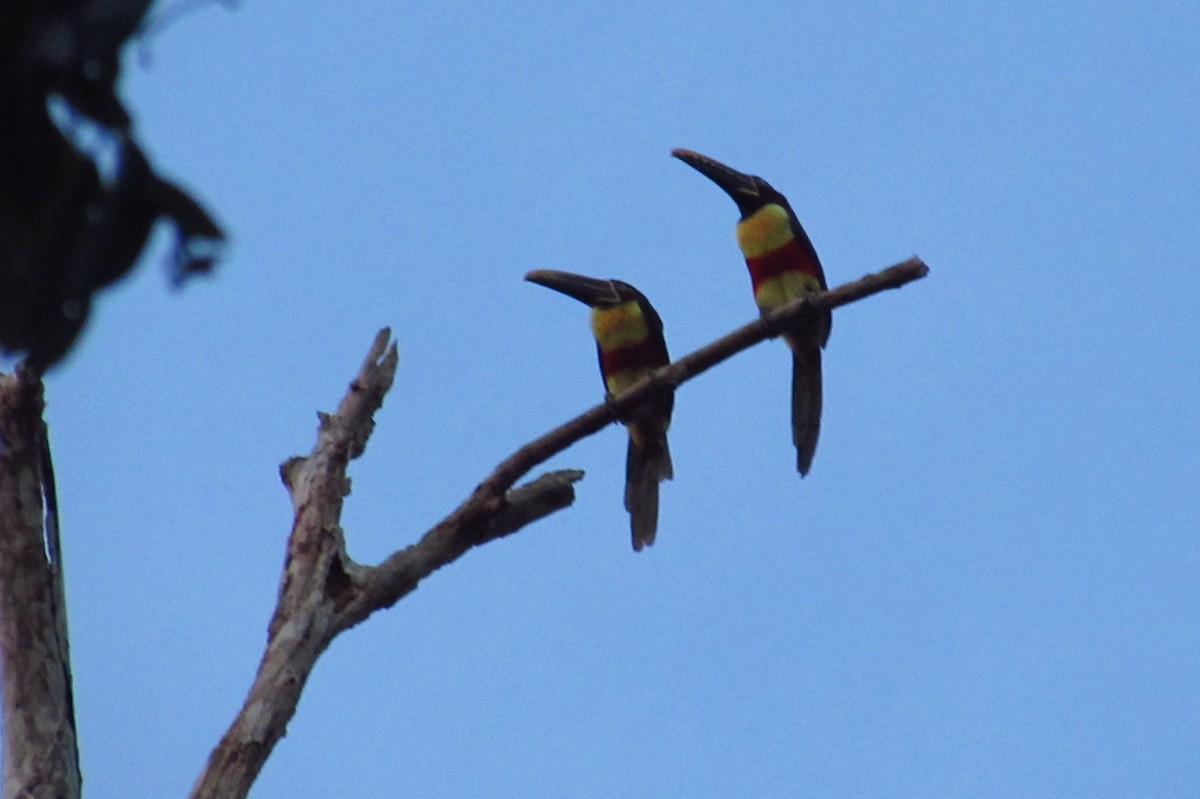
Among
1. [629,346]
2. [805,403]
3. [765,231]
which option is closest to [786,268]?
[765,231]

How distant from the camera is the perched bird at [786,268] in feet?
24.6

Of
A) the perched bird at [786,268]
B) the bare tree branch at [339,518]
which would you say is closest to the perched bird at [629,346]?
the perched bird at [786,268]

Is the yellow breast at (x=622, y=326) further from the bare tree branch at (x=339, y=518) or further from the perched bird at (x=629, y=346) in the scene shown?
the bare tree branch at (x=339, y=518)

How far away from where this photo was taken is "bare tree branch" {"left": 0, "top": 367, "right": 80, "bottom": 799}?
484 centimetres

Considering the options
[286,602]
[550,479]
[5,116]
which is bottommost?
[5,116]

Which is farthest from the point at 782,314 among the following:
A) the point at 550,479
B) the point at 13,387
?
the point at 13,387

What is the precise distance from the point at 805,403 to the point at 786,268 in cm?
78

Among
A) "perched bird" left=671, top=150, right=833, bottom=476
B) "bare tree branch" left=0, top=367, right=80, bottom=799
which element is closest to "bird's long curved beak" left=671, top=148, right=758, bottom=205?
"perched bird" left=671, top=150, right=833, bottom=476

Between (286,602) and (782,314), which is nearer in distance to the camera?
(286,602)

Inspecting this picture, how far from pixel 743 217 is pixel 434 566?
3.54 meters

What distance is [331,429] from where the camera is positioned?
233 inches

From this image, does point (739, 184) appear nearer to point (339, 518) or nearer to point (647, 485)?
point (647, 485)

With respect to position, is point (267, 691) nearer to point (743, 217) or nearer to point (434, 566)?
point (434, 566)

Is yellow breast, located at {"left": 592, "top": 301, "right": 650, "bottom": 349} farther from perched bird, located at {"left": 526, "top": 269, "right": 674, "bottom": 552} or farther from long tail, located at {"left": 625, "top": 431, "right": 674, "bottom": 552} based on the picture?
long tail, located at {"left": 625, "top": 431, "right": 674, "bottom": 552}
